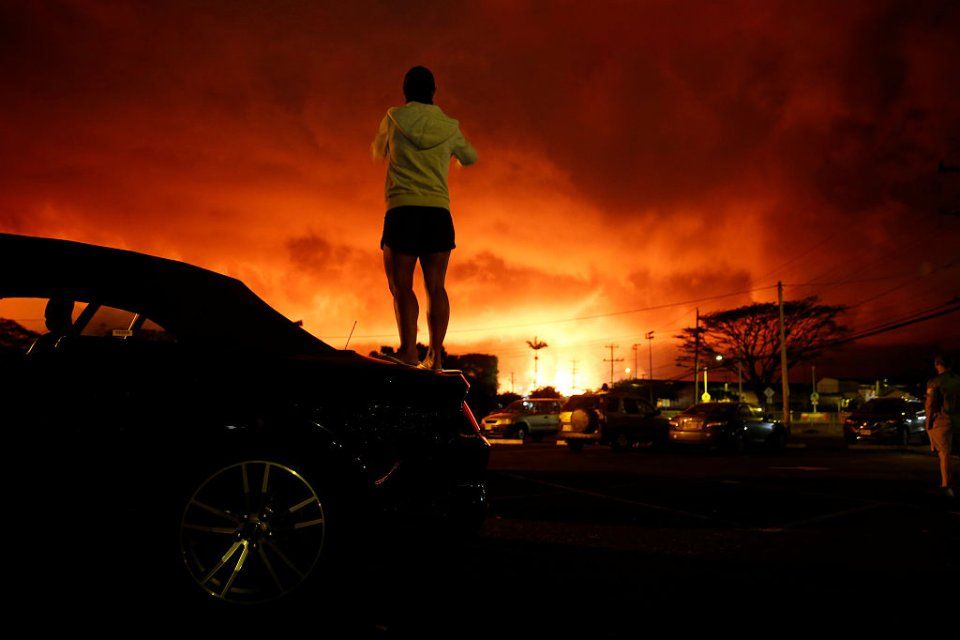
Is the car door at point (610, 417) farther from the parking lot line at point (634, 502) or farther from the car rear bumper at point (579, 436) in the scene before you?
the parking lot line at point (634, 502)

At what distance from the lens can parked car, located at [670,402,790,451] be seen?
1859 centimetres

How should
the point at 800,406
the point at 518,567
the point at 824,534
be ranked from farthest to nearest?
the point at 800,406 → the point at 824,534 → the point at 518,567

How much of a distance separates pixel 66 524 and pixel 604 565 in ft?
8.28

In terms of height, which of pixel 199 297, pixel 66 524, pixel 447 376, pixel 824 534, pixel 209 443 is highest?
pixel 199 297

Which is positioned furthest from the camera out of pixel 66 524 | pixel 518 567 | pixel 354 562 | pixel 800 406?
pixel 800 406

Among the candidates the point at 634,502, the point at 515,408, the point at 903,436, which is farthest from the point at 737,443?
the point at 634,502

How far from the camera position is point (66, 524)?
2.28 meters

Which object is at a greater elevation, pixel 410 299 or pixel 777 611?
pixel 410 299

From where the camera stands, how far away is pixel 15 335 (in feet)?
8.46

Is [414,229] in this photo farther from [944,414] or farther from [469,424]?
[944,414]

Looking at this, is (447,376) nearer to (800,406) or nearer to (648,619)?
(648,619)

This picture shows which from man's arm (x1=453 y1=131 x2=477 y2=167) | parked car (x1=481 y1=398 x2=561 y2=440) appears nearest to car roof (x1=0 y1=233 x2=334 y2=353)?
man's arm (x1=453 y1=131 x2=477 y2=167)

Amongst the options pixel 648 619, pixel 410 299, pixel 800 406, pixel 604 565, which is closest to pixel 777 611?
pixel 648 619

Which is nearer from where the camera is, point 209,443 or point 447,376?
point 209,443
